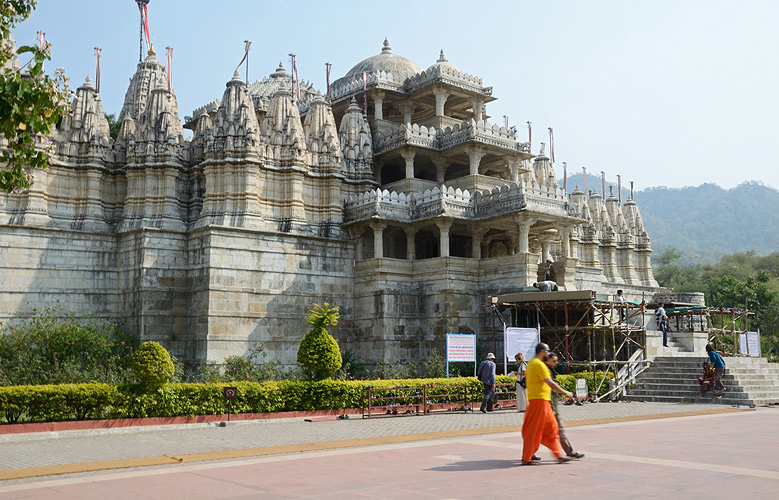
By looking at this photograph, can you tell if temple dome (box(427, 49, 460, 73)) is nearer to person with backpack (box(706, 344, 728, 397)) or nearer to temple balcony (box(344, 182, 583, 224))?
temple balcony (box(344, 182, 583, 224))

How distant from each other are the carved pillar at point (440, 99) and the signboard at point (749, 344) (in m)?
18.6

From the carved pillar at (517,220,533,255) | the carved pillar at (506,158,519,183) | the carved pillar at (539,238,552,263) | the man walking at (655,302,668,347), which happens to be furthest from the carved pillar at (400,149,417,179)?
the man walking at (655,302,668,347)

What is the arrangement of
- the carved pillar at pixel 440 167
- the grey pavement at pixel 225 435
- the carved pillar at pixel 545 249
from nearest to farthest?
the grey pavement at pixel 225 435 → the carved pillar at pixel 545 249 → the carved pillar at pixel 440 167

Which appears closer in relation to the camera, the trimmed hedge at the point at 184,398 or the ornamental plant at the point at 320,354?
the trimmed hedge at the point at 184,398

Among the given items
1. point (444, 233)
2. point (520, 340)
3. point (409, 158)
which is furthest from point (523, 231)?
point (520, 340)

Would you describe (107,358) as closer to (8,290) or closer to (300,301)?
(8,290)

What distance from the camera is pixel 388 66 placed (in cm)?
4362

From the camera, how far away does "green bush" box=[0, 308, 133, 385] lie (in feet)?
81.1

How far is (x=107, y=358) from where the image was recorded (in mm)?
29531

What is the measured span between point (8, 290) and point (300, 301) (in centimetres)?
1194

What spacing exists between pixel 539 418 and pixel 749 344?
25016mm

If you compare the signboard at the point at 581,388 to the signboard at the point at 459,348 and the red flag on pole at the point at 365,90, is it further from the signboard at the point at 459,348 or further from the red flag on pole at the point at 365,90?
the red flag on pole at the point at 365,90

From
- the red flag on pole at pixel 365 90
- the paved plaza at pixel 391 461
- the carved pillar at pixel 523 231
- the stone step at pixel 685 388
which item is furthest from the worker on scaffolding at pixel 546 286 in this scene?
the red flag on pole at pixel 365 90

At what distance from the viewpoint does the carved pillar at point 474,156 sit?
37.6 metres
